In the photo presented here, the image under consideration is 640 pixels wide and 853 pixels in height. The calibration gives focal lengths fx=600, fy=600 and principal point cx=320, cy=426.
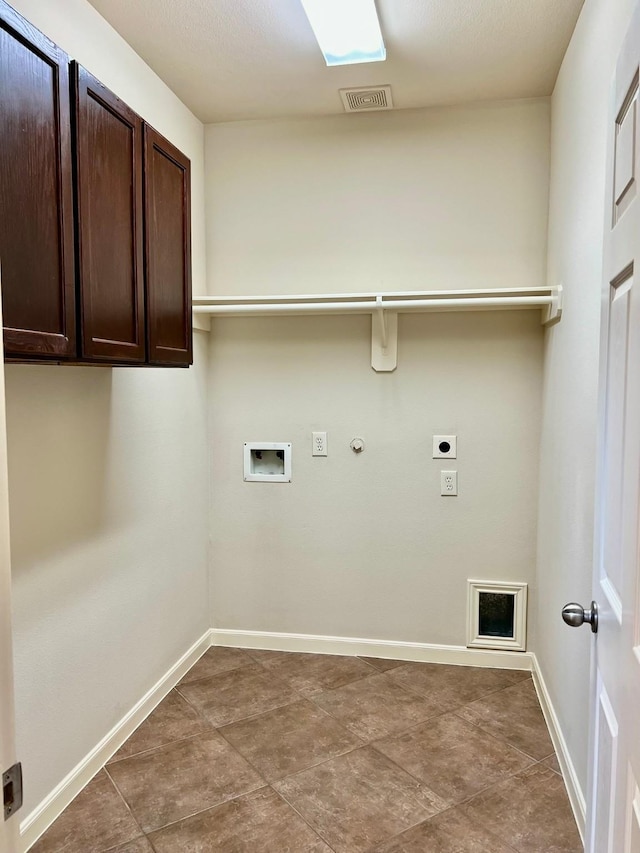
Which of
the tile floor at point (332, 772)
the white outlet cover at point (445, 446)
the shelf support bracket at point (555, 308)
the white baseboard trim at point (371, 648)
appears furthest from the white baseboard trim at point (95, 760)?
the shelf support bracket at point (555, 308)

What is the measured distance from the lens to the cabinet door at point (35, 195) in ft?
4.08

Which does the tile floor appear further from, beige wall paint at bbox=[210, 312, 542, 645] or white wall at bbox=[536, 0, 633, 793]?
beige wall paint at bbox=[210, 312, 542, 645]

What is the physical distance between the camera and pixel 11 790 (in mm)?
865

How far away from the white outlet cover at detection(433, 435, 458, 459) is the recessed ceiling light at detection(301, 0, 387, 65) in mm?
1606

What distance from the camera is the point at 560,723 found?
2184 mm

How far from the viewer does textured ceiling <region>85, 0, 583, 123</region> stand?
2041mm

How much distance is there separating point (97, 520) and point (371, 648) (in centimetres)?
156

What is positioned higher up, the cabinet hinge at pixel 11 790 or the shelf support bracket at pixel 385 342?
the shelf support bracket at pixel 385 342

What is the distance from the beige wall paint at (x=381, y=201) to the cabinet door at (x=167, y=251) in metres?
0.87

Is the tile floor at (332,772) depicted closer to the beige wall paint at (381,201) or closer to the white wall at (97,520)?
the white wall at (97,520)

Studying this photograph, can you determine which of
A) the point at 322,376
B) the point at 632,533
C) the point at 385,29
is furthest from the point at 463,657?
the point at 385,29

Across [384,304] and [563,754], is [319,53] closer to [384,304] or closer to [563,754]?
[384,304]

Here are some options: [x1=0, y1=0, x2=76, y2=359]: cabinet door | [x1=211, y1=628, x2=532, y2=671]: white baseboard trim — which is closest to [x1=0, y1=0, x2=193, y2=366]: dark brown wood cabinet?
[x1=0, y1=0, x2=76, y2=359]: cabinet door

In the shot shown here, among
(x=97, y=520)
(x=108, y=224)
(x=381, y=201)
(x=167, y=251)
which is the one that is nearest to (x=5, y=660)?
(x=108, y=224)
